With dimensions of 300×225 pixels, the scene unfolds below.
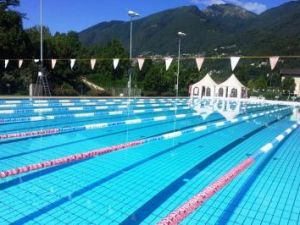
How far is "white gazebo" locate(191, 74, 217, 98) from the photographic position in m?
33.2

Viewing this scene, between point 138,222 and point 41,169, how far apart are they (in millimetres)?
2330

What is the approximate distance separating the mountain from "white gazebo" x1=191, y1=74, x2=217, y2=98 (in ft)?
150

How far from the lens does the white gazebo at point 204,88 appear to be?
3325 cm

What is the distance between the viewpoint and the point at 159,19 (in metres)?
177

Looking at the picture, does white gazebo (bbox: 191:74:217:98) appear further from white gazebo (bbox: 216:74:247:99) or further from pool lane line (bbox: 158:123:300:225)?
pool lane line (bbox: 158:123:300:225)

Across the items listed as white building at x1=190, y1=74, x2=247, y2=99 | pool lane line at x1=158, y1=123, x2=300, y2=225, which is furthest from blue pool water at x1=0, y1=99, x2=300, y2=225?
white building at x1=190, y1=74, x2=247, y2=99

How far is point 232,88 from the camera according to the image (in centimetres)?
3319

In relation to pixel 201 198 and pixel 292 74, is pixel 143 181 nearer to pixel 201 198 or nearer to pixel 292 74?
pixel 201 198

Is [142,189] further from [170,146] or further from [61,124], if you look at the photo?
[61,124]

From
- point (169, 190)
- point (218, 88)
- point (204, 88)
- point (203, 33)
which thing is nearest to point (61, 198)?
point (169, 190)

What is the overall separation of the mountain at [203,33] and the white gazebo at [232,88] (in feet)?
147

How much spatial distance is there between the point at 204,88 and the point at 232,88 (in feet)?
9.65

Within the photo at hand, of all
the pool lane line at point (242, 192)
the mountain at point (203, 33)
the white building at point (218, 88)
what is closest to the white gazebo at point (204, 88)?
the white building at point (218, 88)

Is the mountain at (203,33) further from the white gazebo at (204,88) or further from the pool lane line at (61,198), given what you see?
the pool lane line at (61,198)
